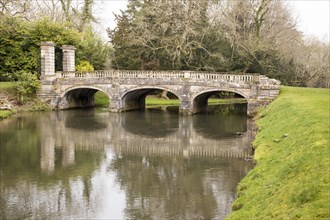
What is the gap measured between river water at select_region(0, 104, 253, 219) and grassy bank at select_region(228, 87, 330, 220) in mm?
1116

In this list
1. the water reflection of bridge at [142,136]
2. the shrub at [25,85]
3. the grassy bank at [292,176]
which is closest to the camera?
the grassy bank at [292,176]

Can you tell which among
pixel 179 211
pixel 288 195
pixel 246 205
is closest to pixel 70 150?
pixel 179 211

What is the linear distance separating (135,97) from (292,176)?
29950 mm

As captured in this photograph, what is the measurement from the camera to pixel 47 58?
→ 36.9 metres

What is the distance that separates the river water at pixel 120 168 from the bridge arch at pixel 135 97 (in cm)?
567

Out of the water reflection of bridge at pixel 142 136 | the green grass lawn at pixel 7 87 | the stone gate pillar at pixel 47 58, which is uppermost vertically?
the stone gate pillar at pixel 47 58

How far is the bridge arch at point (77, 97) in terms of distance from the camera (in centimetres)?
3699

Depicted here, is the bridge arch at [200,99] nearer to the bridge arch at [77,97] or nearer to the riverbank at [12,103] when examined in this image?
the bridge arch at [77,97]

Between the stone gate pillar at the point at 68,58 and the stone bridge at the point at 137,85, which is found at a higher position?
the stone gate pillar at the point at 68,58

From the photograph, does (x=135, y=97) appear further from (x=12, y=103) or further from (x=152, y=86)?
(x=12, y=103)

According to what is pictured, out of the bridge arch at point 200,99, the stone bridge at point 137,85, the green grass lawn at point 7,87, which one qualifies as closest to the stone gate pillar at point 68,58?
the stone bridge at point 137,85

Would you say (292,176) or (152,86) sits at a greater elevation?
(152,86)

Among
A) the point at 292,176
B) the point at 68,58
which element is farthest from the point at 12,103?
the point at 292,176

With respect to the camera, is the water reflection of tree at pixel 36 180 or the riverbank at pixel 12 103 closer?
the water reflection of tree at pixel 36 180
